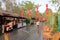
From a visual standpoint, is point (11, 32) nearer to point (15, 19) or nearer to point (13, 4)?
point (15, 19)

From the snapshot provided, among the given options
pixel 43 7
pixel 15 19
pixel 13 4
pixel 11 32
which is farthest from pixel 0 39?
pixel 43 7

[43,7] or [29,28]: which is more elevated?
[43,7]

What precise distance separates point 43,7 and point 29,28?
0.41 m

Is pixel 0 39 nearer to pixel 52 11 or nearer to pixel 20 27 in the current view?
pixel 20 27

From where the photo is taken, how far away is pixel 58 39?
2.95 m

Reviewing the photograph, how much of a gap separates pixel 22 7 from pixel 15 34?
0.47 metres

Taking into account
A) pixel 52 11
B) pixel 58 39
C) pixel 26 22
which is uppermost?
pixel 52 11

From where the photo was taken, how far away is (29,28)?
3.00 m

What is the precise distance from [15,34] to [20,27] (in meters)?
0.15

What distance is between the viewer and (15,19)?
306 cm

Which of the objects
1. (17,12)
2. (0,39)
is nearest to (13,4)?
(17,12)

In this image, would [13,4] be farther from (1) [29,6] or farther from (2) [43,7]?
(2) [43,7]

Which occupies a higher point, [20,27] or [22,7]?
[22,7]

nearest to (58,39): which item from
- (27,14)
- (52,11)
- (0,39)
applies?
(52,11)
